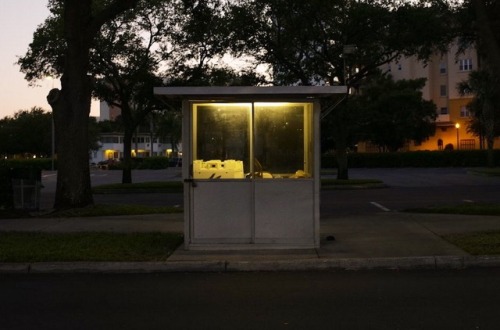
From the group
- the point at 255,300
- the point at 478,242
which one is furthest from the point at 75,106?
the point at 478,242

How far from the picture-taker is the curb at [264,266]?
8.77 metres

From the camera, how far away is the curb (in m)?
8.77

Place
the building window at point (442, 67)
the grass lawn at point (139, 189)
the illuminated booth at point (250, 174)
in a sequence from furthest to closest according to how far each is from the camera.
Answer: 1. the building window at point (442, 67)
2. the grass lawn at point (139, 189)
3. the illuminated booth at point (250, 174)

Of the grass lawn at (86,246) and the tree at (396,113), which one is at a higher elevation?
the tree at (396,113)

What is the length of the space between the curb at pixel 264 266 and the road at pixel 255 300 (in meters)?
0.24

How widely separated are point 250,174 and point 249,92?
146 centimetres

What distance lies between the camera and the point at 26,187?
15.9m

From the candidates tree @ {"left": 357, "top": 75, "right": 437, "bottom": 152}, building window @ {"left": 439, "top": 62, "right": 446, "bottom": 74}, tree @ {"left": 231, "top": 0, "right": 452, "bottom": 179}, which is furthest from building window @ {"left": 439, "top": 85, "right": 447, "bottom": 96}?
tree @ {"left": 231, "top": 0, "right": 452, "bottom": 179}

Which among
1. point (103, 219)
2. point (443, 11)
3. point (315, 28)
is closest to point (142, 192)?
point (315, 28)

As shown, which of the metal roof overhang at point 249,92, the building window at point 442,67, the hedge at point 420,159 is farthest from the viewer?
the building window at point 442,67

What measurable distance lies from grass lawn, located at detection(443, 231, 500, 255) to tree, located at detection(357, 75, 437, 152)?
48.2m

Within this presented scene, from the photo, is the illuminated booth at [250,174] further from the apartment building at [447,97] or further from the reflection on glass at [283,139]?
the apartment building at [447,97]

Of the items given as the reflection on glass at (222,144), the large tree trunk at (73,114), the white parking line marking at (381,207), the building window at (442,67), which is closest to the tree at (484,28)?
the white parking line marking at (381,207)

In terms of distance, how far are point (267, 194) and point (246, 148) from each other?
2.92 feet
